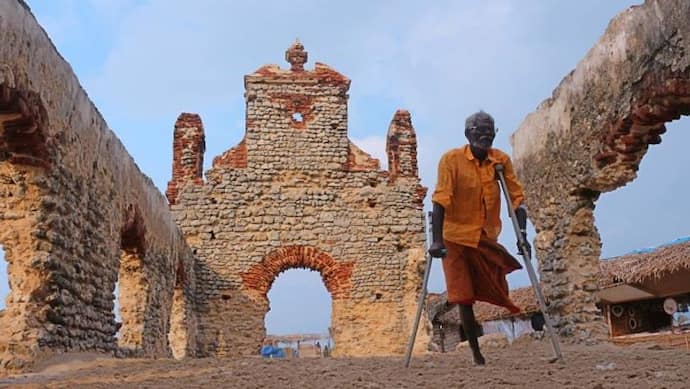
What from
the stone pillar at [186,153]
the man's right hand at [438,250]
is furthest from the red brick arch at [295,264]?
the man's right hand at [438,250]

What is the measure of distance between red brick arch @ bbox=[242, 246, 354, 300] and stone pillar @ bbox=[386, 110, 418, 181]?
7.49ft

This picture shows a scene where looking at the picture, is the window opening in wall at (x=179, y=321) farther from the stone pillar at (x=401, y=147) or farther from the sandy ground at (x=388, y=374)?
the sandy ground at (x=388, y=374)

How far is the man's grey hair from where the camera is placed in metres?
4.68

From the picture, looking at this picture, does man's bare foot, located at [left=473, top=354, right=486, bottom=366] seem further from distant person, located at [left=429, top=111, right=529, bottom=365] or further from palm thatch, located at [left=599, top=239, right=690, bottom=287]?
palm thatch, located at [left=599, top=239, right=690, bottom=287]

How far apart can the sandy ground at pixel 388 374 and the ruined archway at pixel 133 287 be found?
12.1 ft

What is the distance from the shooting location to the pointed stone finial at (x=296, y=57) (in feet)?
50.2

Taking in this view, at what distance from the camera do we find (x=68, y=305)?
6.28 meters

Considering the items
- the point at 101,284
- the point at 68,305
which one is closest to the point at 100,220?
the point at 101,284

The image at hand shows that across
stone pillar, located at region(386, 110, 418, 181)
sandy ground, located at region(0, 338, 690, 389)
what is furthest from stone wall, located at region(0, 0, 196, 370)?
stone pillar, located at region(386, 110, 418, 181)

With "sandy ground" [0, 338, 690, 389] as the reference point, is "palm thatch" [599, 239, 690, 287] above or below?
above

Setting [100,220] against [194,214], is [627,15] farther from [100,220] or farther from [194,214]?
[194,214]

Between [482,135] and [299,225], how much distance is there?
31.0 ft

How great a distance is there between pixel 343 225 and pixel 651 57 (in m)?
8.52

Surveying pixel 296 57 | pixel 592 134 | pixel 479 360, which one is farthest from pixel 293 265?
pixel 479 360
